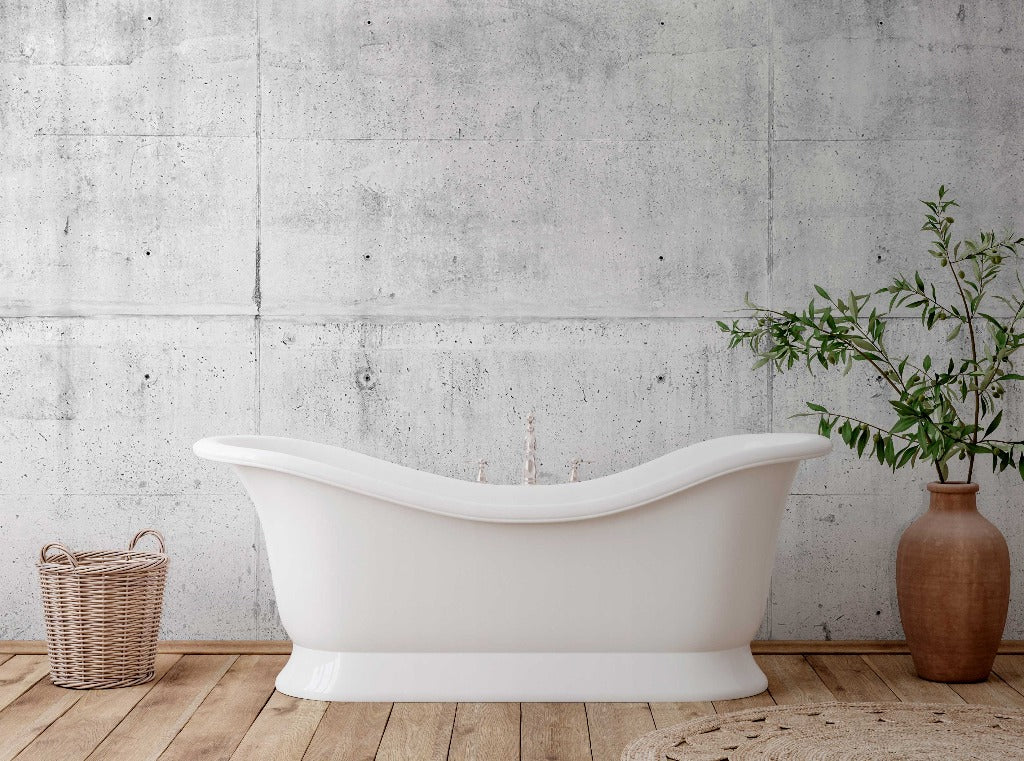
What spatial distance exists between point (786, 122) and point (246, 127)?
183cm

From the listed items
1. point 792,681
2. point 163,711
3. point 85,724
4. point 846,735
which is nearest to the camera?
point 846,735

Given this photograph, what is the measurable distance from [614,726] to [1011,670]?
1395mm

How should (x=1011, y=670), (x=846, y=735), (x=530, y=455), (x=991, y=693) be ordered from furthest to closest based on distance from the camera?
1. (x=530, y=455)
2. (x=1011, y=670)
3. (x=991, y=693)
4. (x=846, y=735)

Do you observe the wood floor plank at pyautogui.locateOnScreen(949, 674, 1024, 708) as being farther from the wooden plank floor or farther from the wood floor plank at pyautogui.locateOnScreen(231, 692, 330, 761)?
the wood floor plank at pyautogui.locateOnScreen(231, 692, 330, 761)

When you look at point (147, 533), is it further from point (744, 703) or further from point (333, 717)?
point (744, 703)

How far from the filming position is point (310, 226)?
347 centimetres

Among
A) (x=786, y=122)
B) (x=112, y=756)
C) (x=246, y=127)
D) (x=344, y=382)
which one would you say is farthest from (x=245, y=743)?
(x=786, y=122)

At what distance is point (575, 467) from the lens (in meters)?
3.33

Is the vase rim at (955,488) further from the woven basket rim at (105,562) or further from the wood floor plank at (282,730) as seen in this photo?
the woven basket rim at (105,562)

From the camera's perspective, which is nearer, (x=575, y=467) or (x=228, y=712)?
(x=228, y=712)

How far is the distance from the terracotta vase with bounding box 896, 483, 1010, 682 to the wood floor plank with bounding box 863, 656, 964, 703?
51 mm

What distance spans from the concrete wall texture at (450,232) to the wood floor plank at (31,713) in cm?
56

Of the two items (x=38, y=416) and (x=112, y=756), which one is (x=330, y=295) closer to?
(x=38, y=416)

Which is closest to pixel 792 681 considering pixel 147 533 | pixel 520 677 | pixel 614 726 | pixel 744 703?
pixel 744 703
